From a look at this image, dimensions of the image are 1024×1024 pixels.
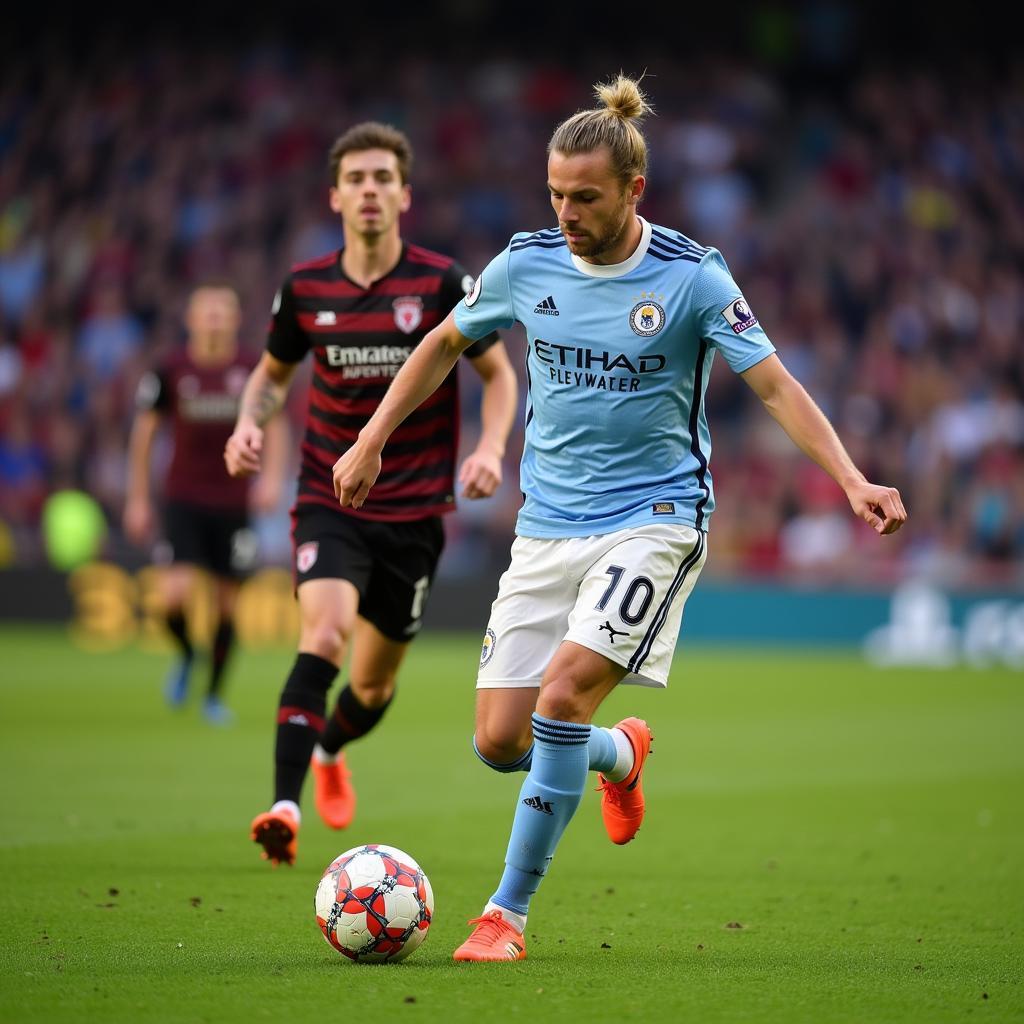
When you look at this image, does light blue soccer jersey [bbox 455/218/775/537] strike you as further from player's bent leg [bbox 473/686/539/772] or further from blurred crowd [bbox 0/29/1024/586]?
blurred crowd [bbox 0/29/1024/586]

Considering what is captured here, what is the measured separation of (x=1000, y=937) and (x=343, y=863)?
7.28 feet

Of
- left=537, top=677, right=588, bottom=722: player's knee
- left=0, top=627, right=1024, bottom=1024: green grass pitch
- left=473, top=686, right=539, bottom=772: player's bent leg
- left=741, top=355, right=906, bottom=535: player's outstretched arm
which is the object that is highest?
left=741, top=355, right=906, bottom=535: player's outstretched arm

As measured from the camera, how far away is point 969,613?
1930 cm

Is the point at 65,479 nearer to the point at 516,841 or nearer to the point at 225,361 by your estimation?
the point at 225,361

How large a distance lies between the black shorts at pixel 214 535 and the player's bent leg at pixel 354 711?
461 centimetres

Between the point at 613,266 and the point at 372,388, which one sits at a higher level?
the point at 613,266

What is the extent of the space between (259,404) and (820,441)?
9.76ft

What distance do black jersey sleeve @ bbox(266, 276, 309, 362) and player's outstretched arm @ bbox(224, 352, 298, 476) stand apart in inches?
1.5

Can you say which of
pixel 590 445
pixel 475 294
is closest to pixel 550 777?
pixel 590 445

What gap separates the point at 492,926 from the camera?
17.0ft

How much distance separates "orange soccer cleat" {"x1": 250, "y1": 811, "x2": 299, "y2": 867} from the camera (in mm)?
6090

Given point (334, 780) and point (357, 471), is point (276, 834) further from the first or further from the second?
point (334, 780)

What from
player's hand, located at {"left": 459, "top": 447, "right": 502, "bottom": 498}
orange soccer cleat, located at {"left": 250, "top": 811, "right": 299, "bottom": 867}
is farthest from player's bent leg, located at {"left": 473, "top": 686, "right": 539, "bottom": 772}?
player's hand, located at {"left": 459, "top": 447, "right": 502, "bottom": 498}

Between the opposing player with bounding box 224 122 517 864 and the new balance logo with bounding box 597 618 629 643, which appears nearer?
the new balance logo with bounding box 597 618 629 643
